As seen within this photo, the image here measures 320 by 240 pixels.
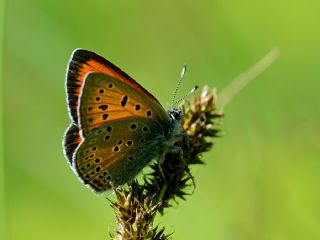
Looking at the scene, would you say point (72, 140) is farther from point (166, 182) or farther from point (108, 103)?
point (166, 182)

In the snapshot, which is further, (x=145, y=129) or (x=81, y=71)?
(x=145, y=129)

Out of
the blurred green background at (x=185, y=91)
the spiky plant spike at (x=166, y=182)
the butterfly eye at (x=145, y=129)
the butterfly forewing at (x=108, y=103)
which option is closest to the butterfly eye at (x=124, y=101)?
the butterfly forewing at (x=108, y=103)

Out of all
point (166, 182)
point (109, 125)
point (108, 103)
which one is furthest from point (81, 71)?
point (166, 182)

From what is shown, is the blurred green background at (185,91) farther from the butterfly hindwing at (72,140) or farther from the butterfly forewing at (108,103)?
the butterfly forewing at (108,103)

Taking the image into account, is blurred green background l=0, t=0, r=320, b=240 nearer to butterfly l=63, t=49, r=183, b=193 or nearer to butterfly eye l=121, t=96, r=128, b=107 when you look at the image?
butterfly l=63, t=49, r=183, b=193

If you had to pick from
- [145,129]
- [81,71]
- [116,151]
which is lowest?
[116,151]

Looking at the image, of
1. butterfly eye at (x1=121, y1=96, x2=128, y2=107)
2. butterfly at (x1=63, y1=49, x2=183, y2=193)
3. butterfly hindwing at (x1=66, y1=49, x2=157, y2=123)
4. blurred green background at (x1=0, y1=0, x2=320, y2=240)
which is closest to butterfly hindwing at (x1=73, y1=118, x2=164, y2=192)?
butterfly at (x1=63, y1=49, x2=183, y2=193)

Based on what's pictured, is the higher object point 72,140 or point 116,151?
point 72,140
